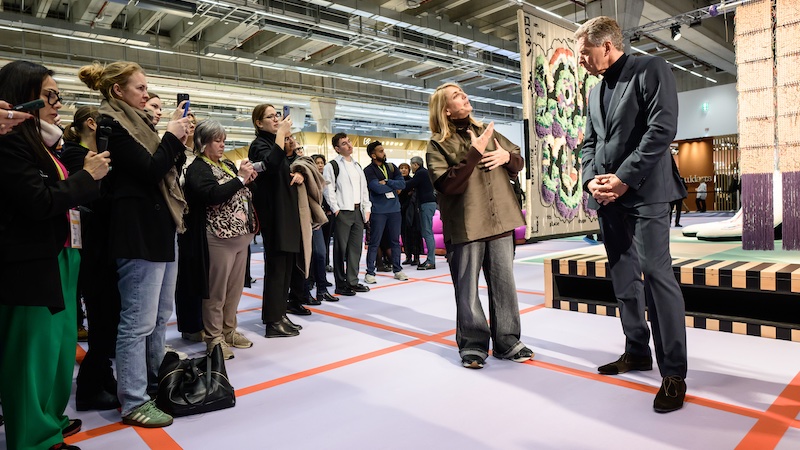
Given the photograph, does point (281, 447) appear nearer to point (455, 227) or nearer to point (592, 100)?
point (455, 227)

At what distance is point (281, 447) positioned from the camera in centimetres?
177

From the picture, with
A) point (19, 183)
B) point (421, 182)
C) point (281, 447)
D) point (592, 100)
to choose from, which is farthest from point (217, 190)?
point (421, 182)

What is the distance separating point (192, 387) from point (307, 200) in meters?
1.66

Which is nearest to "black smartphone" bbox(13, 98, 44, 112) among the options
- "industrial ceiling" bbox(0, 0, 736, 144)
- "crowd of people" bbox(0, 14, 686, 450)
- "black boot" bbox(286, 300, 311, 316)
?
"crowd of people" bbox(0, 14, 686, 450)

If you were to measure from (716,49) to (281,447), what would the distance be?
48.2 feet

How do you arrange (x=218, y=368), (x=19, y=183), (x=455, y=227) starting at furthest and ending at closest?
1. (x=455, y=227)
2. (x=218, y=368)
3. (x=19, y=183)

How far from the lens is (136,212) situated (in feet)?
6.42

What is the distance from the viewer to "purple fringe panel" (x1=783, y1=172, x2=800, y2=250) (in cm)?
485

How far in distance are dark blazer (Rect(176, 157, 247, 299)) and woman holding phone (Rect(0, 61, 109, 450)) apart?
3.00 feet

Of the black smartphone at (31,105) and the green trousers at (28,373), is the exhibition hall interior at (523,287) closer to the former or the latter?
the green trousers at (28,373)

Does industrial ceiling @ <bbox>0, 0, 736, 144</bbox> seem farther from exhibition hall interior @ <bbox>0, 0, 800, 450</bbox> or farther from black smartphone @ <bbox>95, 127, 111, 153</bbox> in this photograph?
black smartphone @ <bbox>95, 127, 111, 153</bbox>

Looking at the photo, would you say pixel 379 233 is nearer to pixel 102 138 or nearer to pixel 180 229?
pixel 180 229

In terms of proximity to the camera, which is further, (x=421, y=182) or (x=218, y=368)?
(x=421, y=182)

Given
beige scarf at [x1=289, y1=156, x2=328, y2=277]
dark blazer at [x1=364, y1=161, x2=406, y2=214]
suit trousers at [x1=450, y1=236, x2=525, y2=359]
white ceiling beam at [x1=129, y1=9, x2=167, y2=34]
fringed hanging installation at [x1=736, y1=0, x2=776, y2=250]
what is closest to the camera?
suit trousers at [x1=450, y1=236, x2=525, y2=359]
